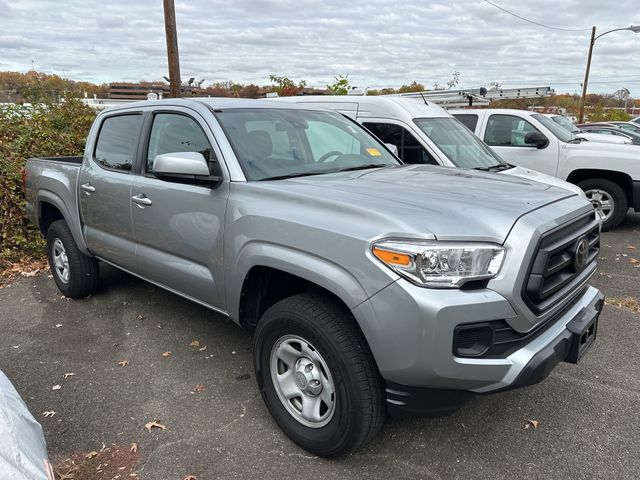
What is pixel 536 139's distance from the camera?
7695mm

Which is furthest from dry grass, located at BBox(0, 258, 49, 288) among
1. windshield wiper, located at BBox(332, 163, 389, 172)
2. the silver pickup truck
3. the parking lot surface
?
windshield wiper, located at BBox(332, 163, 389, 172)

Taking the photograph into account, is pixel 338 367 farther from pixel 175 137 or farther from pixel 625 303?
pixel 625 303

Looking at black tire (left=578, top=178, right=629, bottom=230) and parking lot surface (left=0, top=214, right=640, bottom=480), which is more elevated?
black tire (left=578, top=178, right=629, bottom=230)

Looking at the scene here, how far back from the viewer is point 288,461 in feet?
8.65

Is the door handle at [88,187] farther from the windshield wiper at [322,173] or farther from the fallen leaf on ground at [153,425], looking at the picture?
the fallen leaf on ground at [153,425]

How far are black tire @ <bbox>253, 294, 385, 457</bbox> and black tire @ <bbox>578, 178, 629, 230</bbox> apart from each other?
6.73 metres

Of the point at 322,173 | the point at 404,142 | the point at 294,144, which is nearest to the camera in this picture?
the point at 322,173

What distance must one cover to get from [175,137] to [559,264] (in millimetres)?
2605

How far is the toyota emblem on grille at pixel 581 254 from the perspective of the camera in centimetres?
255

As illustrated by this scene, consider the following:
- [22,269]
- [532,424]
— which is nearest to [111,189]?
[22,269]

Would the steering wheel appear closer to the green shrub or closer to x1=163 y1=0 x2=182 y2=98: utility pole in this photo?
the green shrub

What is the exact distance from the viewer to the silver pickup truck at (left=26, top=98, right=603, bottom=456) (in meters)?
2.14

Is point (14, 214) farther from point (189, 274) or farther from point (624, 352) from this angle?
point (624, 352)

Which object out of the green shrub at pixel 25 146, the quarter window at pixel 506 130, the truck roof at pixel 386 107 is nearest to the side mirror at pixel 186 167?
the truck roof at pixel 386 107
